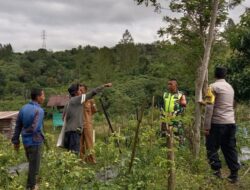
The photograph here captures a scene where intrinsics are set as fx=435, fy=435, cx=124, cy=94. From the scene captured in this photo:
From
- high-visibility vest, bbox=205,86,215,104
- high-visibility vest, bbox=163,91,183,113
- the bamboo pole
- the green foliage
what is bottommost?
the bamboo pole

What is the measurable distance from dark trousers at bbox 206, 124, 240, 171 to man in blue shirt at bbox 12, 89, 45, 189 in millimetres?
2218

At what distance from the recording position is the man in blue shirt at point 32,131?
5.43m

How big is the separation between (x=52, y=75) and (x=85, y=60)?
199 inches

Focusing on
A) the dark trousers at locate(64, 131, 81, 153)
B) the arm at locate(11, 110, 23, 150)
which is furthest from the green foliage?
the arm at locate(11, 110, 23, 150)

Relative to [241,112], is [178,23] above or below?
above

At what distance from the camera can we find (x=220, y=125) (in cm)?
567

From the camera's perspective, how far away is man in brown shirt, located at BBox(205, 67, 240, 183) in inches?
223

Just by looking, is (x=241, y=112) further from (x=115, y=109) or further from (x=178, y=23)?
(x=115, y=109)

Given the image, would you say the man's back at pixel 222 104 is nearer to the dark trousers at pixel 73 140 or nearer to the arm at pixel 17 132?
the dark trousers at pixel 73 140

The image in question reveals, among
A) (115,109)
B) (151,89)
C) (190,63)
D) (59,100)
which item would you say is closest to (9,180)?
(190,63)

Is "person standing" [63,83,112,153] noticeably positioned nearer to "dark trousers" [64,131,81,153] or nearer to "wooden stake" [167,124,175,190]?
"dark trousers" [64,131,81,153]

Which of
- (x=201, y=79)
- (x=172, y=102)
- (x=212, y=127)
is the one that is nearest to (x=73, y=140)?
(x=172, y=102)

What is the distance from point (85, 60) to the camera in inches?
2384

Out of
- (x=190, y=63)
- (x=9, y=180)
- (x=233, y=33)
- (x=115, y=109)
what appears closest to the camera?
(x=9, y=180)
